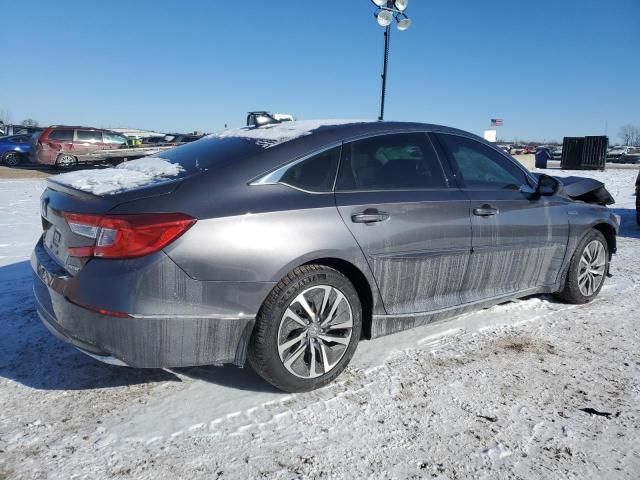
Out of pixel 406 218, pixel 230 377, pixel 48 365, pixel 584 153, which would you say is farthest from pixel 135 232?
pixel 584 153

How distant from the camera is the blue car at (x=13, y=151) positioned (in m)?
22.0

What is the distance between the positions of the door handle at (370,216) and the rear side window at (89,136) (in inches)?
767

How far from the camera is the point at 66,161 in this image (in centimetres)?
1941

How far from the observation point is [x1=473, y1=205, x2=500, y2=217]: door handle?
3.46m

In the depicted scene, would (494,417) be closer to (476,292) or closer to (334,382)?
(334,382)

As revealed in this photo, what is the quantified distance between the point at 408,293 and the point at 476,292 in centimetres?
67

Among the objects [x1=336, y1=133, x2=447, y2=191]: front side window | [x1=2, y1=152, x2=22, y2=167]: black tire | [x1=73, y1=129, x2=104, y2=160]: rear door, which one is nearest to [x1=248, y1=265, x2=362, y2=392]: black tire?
[x1=336, y1=133, x2=447, y2=191]: front side window

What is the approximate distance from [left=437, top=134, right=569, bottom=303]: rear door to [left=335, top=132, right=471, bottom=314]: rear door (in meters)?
0.15

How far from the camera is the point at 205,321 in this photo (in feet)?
8.10

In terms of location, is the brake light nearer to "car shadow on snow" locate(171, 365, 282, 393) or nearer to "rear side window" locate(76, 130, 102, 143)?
"car shadow on snow" locate(171, 365, 282, 393)

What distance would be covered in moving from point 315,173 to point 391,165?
601mm

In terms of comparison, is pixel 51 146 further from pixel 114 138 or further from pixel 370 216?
pixel 370 216

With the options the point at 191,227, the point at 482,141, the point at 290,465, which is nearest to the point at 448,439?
the point at 290,465

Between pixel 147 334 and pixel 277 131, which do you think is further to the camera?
pixel 277 131
